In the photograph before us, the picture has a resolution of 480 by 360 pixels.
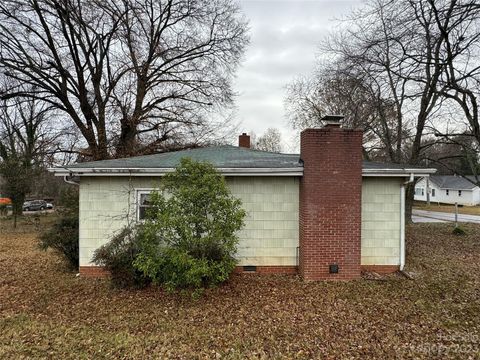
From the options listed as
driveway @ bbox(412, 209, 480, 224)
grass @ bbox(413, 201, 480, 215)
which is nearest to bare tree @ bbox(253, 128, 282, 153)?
grass @ bbox(413, 201, 480, 215)

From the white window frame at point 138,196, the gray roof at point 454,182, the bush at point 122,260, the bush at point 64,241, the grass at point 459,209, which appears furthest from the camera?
the gray roof at point 454,182

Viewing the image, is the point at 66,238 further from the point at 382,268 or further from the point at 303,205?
the point at 382,268

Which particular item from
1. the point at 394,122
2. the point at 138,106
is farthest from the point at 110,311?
the point at 394,122

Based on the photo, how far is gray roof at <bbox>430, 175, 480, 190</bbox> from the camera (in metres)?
45.3

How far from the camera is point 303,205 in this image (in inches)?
288

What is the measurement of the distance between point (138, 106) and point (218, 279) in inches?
588

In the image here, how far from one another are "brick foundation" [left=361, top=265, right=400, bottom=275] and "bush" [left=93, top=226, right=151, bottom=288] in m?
5.55

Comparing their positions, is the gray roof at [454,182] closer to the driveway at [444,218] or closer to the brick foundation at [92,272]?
the driveway at [444,218]

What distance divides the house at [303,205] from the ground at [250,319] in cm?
62

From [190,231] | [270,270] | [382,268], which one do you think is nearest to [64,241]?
[190,231]

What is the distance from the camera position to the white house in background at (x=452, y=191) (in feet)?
148

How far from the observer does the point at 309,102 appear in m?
25.2

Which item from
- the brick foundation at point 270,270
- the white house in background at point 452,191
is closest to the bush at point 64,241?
the brick foundation at point 270,270

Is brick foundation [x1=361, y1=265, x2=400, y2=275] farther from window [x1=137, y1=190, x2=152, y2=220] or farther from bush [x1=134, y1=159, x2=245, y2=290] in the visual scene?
window [x1=137, y1=190, x2=152, y2=220]
